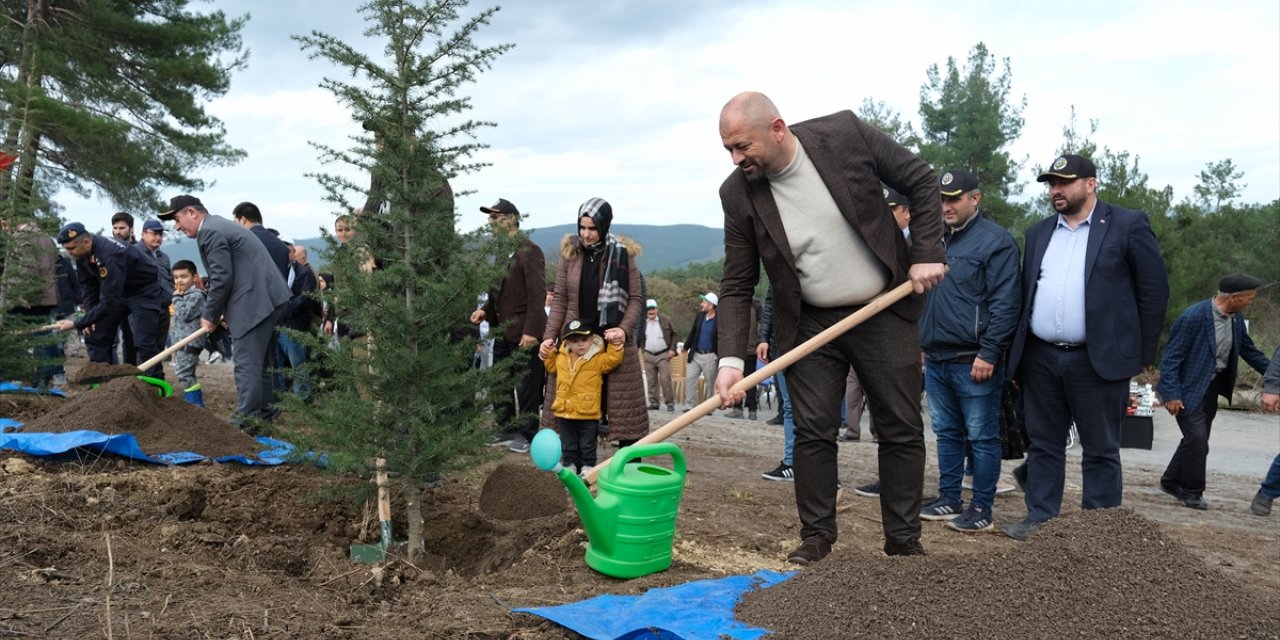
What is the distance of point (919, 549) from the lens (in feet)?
13.7

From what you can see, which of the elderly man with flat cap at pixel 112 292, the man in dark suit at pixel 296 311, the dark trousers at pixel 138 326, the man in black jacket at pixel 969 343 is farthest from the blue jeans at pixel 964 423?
the dark trousers at pixel 138 326

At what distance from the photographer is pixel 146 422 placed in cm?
653

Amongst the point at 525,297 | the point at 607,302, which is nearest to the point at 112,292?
the point at 525,297

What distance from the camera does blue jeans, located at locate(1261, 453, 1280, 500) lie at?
22.4 ft

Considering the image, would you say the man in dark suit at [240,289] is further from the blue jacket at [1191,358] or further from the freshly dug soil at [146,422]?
the blue jacket at [1191,358]

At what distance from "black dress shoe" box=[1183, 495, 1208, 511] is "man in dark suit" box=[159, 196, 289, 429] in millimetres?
7103

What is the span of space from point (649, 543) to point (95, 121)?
16714 mm

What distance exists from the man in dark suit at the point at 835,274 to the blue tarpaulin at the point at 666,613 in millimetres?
748

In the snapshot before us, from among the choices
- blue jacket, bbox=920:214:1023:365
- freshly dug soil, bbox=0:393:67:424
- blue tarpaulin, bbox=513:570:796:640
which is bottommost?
freshly dug soil, bbox=0:393:67:424

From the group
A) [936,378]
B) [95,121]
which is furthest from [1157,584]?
[95,121]

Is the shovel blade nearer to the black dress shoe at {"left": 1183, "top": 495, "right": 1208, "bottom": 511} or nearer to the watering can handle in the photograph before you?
the watering can handle

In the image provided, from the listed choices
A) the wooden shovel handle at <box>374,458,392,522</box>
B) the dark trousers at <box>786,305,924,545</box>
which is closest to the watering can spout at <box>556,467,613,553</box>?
the dark trousers at <box>786,305,924,545</box>

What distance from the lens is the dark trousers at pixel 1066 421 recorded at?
16.2 feet

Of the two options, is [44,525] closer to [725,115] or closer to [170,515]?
[170,515]
